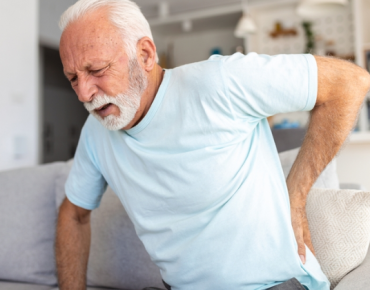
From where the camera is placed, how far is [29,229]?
169 cm

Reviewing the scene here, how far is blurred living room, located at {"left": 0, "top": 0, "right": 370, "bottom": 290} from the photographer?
2.37 metres

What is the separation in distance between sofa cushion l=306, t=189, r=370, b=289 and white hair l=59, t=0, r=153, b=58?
0.67 meters

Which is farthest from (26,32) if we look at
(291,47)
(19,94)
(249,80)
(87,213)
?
(291,47)

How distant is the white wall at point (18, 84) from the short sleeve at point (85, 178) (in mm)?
1704

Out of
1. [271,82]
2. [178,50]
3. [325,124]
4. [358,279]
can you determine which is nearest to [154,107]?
[271,82]

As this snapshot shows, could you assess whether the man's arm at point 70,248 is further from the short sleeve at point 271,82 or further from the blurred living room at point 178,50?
the short sleeve at point 271,82

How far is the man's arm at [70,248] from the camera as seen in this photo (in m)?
1.24

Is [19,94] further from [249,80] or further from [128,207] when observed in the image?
[249,80]

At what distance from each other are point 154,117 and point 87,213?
1.56ft

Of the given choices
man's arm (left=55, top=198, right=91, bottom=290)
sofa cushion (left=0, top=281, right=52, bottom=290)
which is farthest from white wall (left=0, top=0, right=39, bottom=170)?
man's arm (left=55, top=198, right=91, bottom=290)

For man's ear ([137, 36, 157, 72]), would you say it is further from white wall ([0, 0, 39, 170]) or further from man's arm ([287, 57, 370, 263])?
white wall ([0, 0, 39, 170])

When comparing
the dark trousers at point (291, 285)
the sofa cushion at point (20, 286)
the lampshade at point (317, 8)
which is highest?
the lampshade at point (317, 8)

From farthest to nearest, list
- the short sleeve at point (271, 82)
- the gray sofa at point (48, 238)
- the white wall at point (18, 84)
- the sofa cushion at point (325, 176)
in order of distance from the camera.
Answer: the white wall at point (18, 84) → the gray sofa at point (48, 238) → the sofa cushion at point (325, 176) → the short sleeve at point (271, 82)

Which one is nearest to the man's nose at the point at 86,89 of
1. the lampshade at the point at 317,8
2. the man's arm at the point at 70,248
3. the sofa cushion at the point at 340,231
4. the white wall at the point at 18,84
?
the man's arm at the point at 70,248
